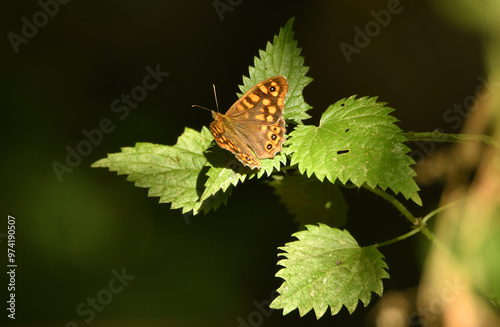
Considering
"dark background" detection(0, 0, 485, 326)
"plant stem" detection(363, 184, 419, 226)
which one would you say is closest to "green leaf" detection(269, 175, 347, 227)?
"plant stem" detection(363, 184, 419, 226)

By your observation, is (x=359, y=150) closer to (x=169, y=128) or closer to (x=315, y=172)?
(x=315, y=172)

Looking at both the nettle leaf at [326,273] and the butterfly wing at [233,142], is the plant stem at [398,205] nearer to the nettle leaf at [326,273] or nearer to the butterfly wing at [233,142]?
the nettle leaf at [326,273]

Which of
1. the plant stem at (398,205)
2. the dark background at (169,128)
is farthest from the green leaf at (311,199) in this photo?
the dark background at (169,128)

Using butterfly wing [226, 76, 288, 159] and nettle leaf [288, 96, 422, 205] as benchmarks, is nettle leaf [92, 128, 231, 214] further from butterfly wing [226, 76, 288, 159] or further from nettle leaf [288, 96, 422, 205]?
nettle leaf [288, 96, 422, 205]

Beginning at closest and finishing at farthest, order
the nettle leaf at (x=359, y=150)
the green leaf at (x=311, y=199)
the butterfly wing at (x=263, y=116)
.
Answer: the nettle leaf at (x=359, y=150) → the butterfly wing at (x=263, y=116) → the green leaf at (x=311, y=199)

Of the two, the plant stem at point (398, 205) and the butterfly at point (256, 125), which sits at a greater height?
the butterfly at point (256, 125)
